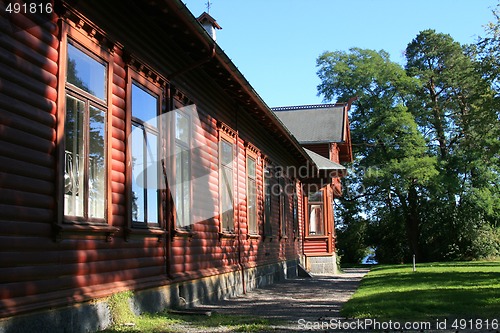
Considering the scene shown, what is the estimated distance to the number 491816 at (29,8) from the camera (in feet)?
17.3

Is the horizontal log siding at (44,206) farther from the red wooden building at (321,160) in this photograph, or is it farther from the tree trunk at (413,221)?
the tree trunk at (413,221)

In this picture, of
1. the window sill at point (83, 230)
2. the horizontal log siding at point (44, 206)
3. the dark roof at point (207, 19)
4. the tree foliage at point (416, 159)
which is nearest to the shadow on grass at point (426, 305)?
the horizontal log siding at point (44, 206)

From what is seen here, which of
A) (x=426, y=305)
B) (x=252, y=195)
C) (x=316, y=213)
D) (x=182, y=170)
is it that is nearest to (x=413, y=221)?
(x=316, y=213)

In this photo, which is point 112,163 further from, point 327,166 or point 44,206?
point 327,166

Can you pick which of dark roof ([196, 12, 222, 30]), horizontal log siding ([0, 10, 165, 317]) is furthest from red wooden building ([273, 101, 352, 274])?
horizontal log siding ([0, 10, 165, 317])

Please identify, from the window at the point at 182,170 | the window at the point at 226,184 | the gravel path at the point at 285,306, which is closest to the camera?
the gravel path at the point at 285,306

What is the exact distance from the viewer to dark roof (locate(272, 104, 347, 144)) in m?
30.0

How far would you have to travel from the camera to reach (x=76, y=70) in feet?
21.1

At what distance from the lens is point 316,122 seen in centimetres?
3184

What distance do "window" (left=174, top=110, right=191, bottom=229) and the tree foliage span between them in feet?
94.4

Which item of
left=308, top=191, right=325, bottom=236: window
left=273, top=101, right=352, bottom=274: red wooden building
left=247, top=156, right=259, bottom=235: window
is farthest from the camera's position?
left=308, top=191, right=325, bottom=236: window

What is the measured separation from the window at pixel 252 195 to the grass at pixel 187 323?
6.78 m

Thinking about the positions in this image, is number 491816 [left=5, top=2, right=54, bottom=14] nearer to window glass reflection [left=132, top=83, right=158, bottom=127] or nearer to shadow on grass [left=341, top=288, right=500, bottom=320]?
window glass reflection [left=132, top=83, right=158, bottom=127]

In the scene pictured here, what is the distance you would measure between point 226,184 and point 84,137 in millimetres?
6669
